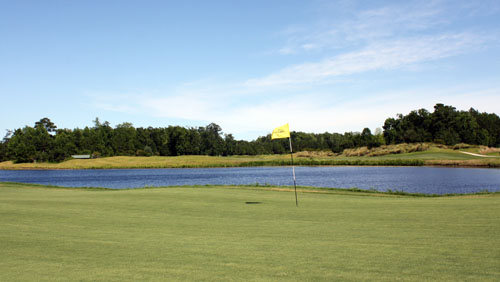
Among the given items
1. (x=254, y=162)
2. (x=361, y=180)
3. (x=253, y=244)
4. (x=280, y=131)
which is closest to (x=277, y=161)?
(x=254, y=162)

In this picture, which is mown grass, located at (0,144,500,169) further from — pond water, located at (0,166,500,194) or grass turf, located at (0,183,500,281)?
grass turf, located at (0,183,500,281)

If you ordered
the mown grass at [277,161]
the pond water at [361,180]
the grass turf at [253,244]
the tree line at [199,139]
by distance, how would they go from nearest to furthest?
the grass turf at [253,244], the pond water at [361,180], the mown grass at [277,161], the tree line at [199,139]

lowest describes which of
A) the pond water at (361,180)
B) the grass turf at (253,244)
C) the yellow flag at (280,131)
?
the pond water at (361,180)

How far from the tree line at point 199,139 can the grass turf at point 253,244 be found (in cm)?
12167

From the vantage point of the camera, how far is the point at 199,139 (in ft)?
538

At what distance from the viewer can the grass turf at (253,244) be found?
21.3 ft

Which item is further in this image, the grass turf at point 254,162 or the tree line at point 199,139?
the tree line at point 199,139

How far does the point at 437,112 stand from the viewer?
431ft

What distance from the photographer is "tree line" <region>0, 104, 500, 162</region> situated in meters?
127

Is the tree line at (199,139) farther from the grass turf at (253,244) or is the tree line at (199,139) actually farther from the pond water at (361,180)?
the grass turf at (253,244)

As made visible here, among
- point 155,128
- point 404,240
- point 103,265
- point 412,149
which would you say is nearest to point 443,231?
point 404,240

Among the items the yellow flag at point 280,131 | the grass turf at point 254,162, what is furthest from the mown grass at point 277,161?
the yellow flag at point 280,131

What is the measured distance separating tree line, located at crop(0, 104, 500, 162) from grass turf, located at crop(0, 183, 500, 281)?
4790 inches

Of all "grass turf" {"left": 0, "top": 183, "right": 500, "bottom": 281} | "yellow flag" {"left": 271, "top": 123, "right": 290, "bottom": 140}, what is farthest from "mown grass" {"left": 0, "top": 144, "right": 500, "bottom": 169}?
"grass turf" {"left": 0, "top": 183, "right": 500, "bottom": 281}
